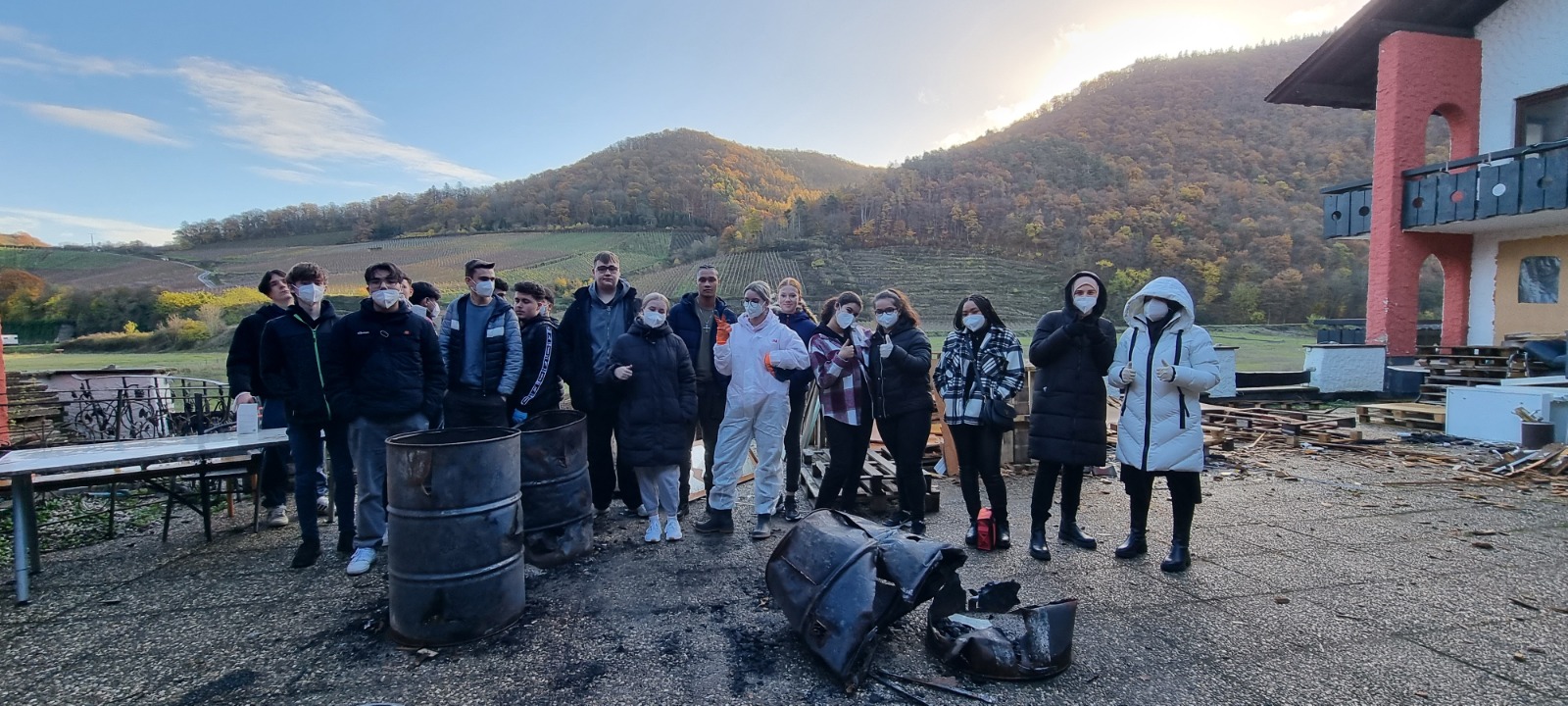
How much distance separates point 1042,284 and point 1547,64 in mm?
23033

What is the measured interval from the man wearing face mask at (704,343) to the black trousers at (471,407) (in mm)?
1316

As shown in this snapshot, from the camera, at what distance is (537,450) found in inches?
146

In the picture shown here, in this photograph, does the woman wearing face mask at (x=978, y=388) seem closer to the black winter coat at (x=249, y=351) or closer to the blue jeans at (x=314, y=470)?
the blue jeans at (x=314, y=470)

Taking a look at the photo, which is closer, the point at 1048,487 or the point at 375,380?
the point at 375,380

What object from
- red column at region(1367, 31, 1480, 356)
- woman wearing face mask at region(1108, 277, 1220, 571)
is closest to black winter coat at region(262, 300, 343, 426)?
woman wearing face mask at region(1108, 277, 1220, 571)

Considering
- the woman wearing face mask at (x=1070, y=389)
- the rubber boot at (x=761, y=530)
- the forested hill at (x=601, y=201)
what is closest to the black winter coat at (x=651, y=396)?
the rubber boot at (x=761, y=530)

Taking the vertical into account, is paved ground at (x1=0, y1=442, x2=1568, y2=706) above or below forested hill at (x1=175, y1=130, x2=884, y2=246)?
below

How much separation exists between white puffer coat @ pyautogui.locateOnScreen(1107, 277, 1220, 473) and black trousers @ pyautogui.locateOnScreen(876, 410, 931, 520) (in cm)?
117

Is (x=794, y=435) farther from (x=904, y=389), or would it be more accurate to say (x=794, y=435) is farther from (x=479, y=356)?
(x=479, y=356)

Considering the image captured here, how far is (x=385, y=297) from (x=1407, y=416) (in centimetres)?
1221

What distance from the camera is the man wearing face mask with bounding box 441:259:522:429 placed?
4242mm

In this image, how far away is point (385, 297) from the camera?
370 cm

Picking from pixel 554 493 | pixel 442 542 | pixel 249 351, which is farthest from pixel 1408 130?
pixel 249 351

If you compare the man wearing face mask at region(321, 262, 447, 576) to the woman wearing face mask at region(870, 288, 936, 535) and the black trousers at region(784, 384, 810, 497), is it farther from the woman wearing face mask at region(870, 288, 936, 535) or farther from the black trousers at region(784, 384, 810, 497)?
the woman wearing face mask at region(870, 288, 936, 535)
